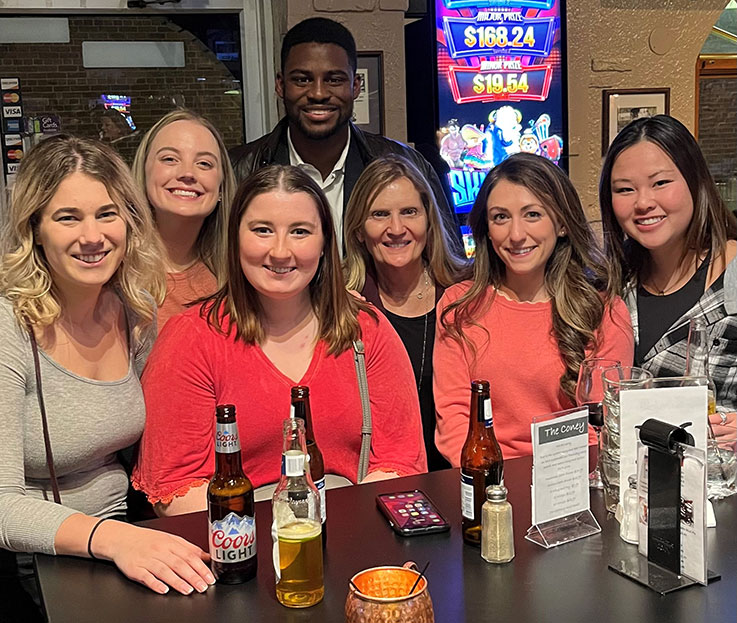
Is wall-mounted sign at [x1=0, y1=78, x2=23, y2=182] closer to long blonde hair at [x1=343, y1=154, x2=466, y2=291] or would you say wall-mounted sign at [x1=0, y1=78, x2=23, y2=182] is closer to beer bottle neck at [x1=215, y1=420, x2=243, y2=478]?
long blonde hair at [x1=343, y1=154, x2=466, y2=291]

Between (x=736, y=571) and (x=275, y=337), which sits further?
(x=275, y=337)

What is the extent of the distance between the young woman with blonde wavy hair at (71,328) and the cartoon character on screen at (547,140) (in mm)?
A: 3023

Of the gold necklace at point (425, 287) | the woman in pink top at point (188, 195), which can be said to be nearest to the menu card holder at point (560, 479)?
the gold necklace at point (425, 287)

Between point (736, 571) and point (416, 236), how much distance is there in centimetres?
147

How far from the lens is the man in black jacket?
3246 millimetres

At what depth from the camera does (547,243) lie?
2312 millimetres

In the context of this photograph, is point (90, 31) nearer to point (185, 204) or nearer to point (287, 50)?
point (287, 50)

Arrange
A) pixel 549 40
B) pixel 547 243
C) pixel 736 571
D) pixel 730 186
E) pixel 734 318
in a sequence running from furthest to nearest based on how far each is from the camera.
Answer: pixel 730 186
pixel 549 40
pixel 547 243
pixel 734 318
pixel 736 571

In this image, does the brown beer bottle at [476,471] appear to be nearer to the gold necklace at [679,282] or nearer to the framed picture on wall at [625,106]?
the gold necklace at [679,282]

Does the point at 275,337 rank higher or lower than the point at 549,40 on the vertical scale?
lower

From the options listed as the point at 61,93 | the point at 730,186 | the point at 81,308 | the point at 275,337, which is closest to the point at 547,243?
the point at 275,337

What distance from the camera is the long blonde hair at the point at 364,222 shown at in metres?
2.62

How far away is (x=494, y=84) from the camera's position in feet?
14.6

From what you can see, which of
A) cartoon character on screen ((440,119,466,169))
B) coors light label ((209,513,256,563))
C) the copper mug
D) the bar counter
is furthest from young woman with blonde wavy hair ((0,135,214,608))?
cartoon character on screen ((440,119,466,169))
